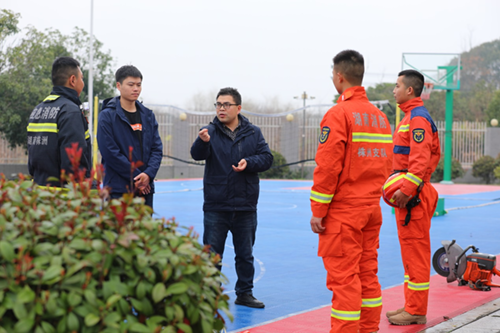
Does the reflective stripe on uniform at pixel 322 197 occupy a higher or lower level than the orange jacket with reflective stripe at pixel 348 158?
lower

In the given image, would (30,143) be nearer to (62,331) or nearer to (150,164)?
(150,164)

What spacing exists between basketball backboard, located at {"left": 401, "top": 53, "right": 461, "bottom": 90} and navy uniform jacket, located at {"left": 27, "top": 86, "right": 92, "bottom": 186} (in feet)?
43.4

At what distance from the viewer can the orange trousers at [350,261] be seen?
4289 mm

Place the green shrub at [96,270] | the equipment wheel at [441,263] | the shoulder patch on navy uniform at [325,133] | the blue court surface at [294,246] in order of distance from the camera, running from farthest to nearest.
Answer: the equipment wheel at [441,263] < the blue court surface at [294,246] < the shoulder patch on navy uniform at [325,133] < the green shrub at [96,270]

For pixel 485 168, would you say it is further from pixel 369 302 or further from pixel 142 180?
pixel 142 180

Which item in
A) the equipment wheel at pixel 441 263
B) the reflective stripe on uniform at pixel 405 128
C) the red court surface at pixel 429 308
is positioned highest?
the reflective stripe on uniform at pixel 405 128

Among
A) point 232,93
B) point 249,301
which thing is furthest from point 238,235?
point 232,93

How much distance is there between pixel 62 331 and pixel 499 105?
149ft

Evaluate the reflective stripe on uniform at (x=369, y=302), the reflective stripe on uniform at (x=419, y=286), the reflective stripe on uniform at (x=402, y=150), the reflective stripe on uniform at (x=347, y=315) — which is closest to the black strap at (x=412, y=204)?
the reflective stripe on uniform at (x=402, y=150)

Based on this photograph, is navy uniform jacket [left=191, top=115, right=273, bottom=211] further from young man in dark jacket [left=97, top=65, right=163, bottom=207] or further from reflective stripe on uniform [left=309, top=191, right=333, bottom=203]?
reflective stripe on uniform [left=309, top=191, right=333, bottom=203]

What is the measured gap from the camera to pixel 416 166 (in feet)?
17.4

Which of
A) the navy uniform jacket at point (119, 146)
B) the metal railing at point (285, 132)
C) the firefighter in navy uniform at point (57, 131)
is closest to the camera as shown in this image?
the firefighter in navy uniform at point (57, 131)

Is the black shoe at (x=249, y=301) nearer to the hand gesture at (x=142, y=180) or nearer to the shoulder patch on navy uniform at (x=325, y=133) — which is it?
the hand gesture at (x=142, y=180)

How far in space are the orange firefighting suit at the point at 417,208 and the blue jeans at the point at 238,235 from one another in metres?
1.42
